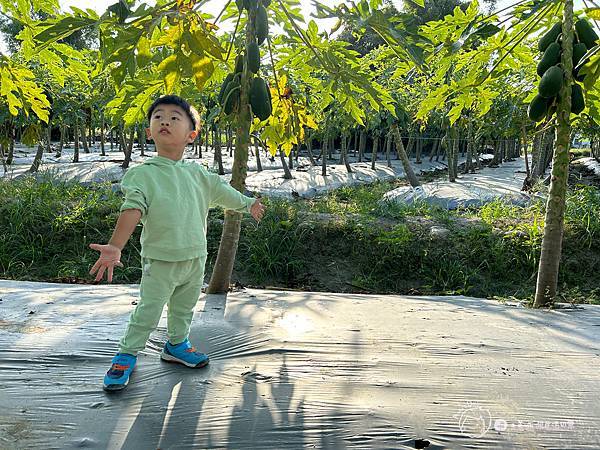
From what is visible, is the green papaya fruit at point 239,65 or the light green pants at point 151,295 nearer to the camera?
the light green pants at point 151,295

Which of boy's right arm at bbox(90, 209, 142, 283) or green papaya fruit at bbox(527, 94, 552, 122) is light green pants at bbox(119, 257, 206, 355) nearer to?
boy's right arm at bbox(90, 209, 142, 283)

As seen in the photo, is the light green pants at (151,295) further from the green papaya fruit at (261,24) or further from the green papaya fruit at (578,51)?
the green papaya fruit at (578,51)

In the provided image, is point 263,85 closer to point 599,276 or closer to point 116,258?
point 116,258

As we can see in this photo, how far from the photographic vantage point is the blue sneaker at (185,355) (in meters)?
1.91

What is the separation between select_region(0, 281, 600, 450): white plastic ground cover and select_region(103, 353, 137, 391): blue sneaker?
0.11 feet

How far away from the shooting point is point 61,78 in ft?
11.5

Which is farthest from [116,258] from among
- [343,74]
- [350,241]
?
[350,241]

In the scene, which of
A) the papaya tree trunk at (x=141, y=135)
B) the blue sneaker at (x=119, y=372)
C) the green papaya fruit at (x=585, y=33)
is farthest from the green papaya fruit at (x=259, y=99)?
the papaya tree trunk at (x=141, y=135)

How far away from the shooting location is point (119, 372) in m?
1.73

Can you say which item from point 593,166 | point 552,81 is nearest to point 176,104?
point 552,81

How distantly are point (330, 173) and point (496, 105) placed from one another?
4.38 metres

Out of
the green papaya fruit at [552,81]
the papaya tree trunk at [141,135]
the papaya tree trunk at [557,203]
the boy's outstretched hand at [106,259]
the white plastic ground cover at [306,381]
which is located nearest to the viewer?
the white plastic ground cover at [306,381]

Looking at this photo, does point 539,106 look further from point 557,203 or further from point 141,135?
point 141,135

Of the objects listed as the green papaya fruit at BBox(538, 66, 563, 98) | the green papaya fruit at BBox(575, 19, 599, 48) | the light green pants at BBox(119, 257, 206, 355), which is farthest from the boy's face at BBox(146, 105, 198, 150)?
the green papaya fruit at BBox(575, 19, 599, 48)
